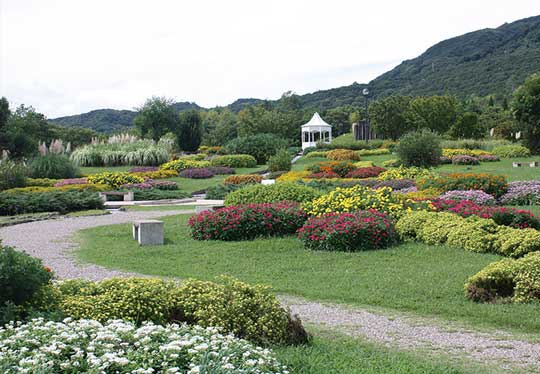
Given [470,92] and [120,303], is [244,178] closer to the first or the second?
[120,303]

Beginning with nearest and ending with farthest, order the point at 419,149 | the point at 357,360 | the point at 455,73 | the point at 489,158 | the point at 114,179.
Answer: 1. the point at 357,360
2. the point at 419,149
3. the point at 114,179
4. the point at 489,158
5. the point at 455,73

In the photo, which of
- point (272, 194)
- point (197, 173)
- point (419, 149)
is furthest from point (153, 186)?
point (272, 194)

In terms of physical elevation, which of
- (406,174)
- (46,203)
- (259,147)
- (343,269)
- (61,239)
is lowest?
(61,239)

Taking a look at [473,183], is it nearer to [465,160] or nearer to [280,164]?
[465,160]

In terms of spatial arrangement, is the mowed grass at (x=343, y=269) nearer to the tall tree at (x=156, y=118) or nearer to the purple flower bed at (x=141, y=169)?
the purple flower bed at (x=141, y=169)

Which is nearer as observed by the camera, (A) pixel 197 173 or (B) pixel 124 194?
(B) pixel 124 194

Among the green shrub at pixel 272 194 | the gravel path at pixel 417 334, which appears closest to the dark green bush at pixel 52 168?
the green shrub at pixel 272 194

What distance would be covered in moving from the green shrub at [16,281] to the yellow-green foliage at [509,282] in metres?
4.70

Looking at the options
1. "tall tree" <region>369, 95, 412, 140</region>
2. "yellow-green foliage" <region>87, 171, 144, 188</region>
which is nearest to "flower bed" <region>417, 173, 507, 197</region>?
"yellow-green foliage" <region>87, 171, 144, 188</region>

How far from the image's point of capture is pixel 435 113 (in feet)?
154

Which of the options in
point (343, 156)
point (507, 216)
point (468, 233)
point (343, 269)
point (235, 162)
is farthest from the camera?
point (235, 162)

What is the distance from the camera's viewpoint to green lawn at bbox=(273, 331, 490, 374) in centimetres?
454

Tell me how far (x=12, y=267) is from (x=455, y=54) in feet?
445

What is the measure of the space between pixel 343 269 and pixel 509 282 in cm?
246
